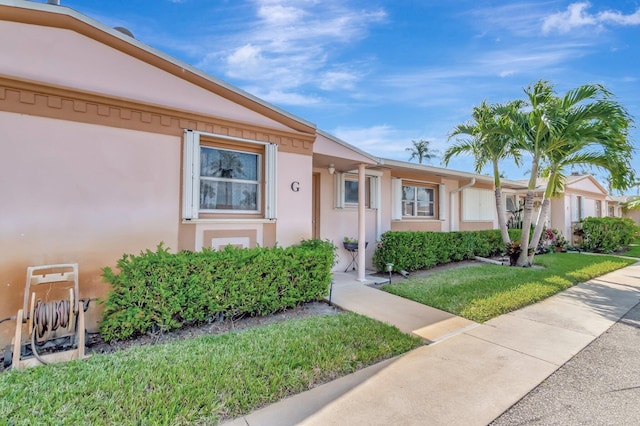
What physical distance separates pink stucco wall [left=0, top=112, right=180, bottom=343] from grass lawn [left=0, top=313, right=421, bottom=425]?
5.01 ft

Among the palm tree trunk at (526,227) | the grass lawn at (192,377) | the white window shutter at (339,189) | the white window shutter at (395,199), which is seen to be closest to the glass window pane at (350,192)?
the white window shutter at (339,189)

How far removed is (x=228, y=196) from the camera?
534 cm

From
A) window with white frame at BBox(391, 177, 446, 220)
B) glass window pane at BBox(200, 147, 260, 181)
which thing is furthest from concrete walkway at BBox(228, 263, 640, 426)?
window with white frame at BBox(391, 177, 446, 220)

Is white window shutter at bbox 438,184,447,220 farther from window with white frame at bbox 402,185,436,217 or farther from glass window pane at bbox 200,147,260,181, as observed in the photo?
glass window pane at bbox 200,147,260,181

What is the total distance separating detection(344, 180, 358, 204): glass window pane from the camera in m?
8.70

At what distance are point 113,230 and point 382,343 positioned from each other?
4.05 meters

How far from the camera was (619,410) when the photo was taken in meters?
2.58

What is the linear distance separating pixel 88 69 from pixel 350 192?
6409 mm

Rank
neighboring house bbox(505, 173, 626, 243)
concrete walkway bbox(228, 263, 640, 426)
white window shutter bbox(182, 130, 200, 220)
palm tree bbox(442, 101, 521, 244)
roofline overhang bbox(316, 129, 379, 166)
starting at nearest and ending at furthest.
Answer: concrete walkway bbox(228, 263, 640, 426) < white window shutter bbox(182, 130, 200, 220) < roofline overhang bbox(316, 129, 379, 166) < palm tree bbox(442, 101, 521, 244) < neighboring house bbox(505, 173, 626, 243)

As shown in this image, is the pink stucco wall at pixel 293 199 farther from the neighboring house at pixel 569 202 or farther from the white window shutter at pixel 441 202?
the neighboring house at pixel 569 202

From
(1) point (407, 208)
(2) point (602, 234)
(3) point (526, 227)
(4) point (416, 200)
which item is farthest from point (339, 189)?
(2) point (602, 234)

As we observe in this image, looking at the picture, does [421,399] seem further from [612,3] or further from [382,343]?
[612,3]

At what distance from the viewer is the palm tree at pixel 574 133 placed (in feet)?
25.0

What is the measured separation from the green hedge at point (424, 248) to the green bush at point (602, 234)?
7.34 m
